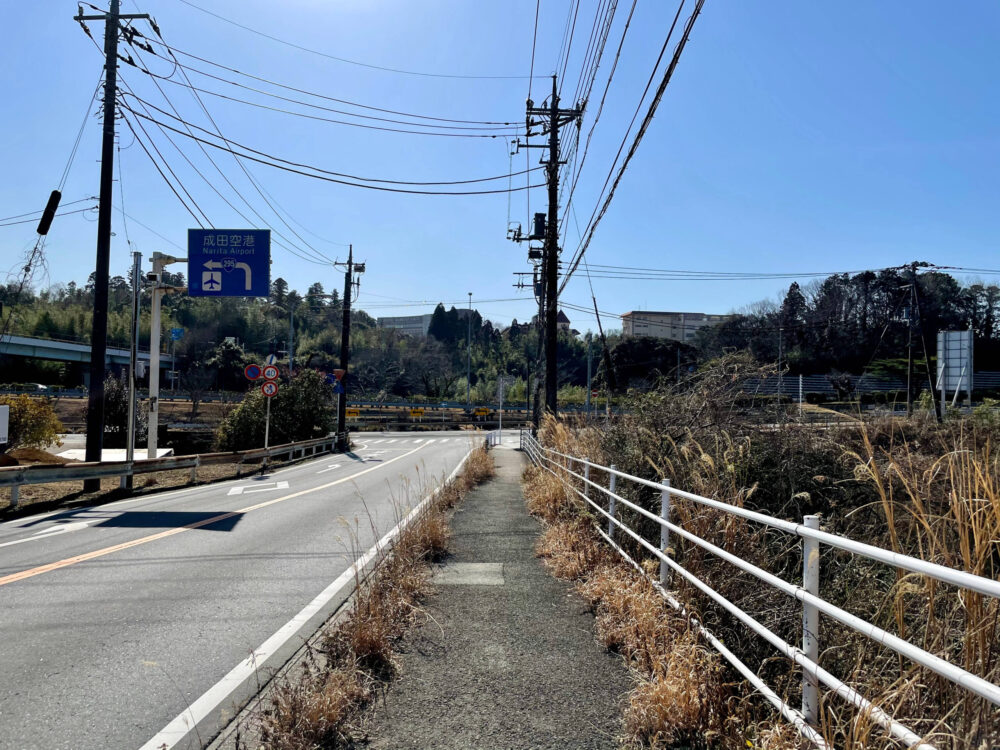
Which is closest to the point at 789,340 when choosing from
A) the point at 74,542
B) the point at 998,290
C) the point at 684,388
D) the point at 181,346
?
the point at 998,290

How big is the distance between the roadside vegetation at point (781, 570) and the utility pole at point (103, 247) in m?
11.9

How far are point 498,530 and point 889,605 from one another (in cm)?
684

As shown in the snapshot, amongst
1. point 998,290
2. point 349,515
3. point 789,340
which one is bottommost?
point 349,515

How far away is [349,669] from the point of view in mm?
4035

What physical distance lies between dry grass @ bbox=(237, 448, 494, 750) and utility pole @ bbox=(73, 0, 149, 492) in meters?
11.6

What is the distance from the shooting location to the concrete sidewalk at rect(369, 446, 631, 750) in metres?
3.43

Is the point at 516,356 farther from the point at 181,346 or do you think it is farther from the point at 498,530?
the point at 498,530

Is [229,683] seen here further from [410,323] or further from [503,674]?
[410,323]

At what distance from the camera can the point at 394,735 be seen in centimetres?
339

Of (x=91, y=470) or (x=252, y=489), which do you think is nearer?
(x=91, y=470)

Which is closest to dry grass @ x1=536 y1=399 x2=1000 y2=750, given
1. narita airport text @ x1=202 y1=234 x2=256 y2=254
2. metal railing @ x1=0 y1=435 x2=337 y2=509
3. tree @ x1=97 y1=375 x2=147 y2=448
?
metal railing @ x1=0 y1=435 x2=337 y2=509

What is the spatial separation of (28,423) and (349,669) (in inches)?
954

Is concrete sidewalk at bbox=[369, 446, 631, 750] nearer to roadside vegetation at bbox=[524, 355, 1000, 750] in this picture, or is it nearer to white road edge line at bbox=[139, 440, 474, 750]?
roadside vegetation at bbox=[524, 355, 1000, 750]

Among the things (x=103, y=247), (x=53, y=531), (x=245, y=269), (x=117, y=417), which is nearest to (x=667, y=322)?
(x=117, y=417)
